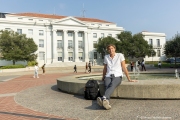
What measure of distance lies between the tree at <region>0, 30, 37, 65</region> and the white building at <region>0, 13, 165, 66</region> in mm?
10183

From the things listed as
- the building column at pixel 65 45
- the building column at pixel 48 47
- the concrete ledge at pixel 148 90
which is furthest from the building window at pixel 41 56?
the concrete ledge at pixel 148 90

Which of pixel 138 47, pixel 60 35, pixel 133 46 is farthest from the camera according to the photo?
pixel 60 35

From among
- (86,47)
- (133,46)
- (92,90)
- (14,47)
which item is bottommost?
(92,90)

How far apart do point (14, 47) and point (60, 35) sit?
1989 centimetres

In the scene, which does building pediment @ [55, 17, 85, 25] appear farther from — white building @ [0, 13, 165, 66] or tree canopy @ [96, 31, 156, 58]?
tree canopy @ [96, 31, 156, 58]

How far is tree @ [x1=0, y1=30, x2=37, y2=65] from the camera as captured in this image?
1763 inches

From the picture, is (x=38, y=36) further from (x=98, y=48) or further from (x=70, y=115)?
(x=70, y=115)

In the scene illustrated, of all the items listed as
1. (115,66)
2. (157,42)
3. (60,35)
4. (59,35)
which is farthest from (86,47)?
(115,66)

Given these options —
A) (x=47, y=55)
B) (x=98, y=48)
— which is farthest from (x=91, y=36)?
(x=47, y=55)

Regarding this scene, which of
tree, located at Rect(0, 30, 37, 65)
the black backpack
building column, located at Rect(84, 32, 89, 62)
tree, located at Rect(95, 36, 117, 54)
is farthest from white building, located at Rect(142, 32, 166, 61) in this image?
the black backpack

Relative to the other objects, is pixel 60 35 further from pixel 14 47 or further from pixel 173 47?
pixel 173 47

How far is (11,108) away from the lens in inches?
243

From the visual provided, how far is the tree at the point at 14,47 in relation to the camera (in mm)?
44769

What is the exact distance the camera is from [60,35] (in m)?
63.2
